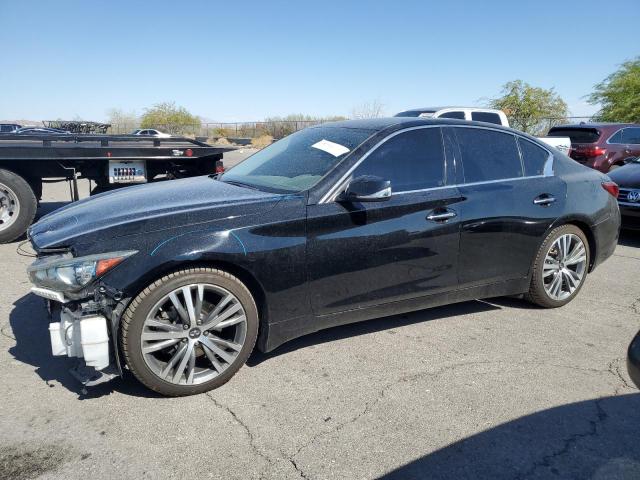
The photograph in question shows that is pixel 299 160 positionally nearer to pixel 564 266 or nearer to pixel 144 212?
pixel 144 212

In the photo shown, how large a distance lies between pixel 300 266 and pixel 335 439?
1.06 metres

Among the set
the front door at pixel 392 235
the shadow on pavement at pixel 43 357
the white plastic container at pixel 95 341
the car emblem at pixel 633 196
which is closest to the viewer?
the white plastic container at pixel 95 341

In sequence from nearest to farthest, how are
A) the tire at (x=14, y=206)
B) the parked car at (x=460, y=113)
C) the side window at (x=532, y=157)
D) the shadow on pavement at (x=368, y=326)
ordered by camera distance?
the shadow on pavement at (x=368, y=326), the side window at (x=532, y=157), the tire at (x=14, y=206), the parked car at (x=460, y=113)

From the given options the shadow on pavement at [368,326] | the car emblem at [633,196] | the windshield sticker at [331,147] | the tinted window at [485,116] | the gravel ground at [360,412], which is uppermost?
the tinted window at [485,116]

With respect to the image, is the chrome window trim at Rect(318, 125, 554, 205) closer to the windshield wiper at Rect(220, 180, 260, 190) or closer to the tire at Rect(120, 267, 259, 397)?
the windshield wiper at Rect(220, 180, 260, 190)

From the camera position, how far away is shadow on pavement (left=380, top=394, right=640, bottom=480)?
7.84 feet

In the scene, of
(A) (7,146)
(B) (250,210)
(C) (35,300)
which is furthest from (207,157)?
(B) (250,210)

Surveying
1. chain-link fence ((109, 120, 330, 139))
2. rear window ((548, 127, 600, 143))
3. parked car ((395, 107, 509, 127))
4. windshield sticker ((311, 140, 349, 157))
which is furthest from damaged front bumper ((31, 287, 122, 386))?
chain-link fence ((109, 120, 330, 139))

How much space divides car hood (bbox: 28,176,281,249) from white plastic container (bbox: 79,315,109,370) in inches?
18.5

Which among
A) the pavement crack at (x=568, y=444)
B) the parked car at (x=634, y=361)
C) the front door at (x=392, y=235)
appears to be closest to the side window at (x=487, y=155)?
the front door at (x=392, y=235)

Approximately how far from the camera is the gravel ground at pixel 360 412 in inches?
95.9

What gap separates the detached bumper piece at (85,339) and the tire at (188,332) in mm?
115

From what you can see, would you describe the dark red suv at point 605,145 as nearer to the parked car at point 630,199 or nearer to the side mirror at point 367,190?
the parked car at point 630,199

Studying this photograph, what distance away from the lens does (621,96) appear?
27.0m
